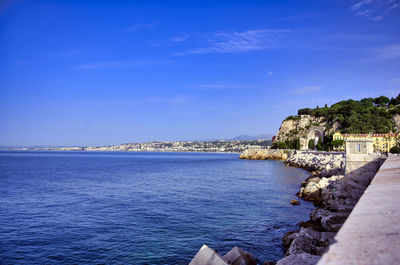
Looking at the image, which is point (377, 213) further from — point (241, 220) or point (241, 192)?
point (241, 192)

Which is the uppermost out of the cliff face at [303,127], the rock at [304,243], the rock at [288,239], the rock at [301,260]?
the cliff face at [303,127]

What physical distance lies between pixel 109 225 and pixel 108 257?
436 centimetres

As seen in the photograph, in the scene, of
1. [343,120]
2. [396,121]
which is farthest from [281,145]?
[396,121]

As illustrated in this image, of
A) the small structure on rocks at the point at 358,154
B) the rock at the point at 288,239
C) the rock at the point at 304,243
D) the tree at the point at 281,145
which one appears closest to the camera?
the rock at the point at 304,243

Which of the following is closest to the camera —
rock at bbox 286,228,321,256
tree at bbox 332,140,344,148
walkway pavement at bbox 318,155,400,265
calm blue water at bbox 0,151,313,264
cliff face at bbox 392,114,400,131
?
walkway pavement at bbox 318,155,400,265

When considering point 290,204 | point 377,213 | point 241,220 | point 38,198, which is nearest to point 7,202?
point 38,198

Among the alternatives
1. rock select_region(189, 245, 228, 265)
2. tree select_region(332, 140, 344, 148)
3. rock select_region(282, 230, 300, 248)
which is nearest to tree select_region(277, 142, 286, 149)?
tree select_region(332, 140, 344, 148)

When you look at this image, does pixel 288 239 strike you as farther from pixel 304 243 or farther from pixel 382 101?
pixel 382 101

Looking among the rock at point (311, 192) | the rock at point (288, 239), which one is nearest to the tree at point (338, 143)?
the rock at point (311, 192)

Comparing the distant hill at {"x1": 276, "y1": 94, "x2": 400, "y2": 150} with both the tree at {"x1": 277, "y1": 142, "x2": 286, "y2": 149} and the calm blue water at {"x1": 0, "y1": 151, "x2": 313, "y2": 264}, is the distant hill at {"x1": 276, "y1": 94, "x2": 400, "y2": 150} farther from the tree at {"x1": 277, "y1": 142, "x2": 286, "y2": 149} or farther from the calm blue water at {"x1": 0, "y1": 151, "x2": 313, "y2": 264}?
the calm blue water at {"x1": 0, "y1": 151, "x2": 313, "y2": 264}

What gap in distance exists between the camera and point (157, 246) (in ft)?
39.3

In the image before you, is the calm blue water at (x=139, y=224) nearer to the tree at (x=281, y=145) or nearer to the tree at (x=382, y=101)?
the tree at (x=281, y=145)

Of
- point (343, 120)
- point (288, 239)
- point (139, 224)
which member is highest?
point (343, 120)

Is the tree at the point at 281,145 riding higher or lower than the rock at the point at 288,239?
higher
